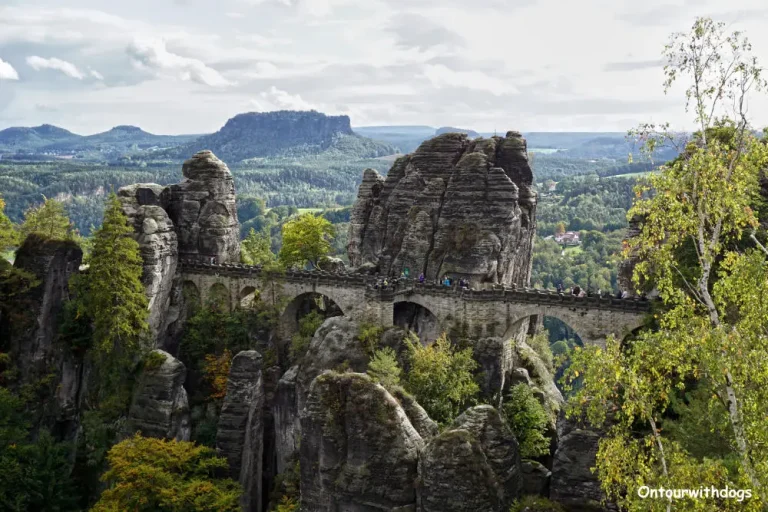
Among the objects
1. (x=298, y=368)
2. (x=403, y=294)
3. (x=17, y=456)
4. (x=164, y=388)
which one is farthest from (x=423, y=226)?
(x=17, y=456)

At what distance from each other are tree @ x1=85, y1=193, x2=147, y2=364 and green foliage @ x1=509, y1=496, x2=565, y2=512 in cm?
3301

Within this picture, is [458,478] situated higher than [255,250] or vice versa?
[255,250]

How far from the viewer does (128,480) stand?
39406mm

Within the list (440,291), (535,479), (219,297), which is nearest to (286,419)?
(440,291)

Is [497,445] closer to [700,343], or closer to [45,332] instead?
[700,343]

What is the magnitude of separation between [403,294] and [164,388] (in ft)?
59.5

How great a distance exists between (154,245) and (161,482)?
2188cm

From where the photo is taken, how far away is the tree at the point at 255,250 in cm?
6594

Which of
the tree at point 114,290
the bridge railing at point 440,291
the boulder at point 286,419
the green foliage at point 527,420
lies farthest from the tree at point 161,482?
the green foliage at point 527,420

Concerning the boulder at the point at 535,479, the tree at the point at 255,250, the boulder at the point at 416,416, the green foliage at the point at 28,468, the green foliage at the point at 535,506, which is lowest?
the green foliage at the point at 28,468

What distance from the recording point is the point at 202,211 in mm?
62188

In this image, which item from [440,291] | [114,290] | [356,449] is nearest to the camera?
[356,449]

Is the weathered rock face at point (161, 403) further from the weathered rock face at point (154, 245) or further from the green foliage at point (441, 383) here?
the green foliage at point (441, 383)

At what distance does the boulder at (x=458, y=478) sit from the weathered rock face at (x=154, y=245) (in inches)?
1278
